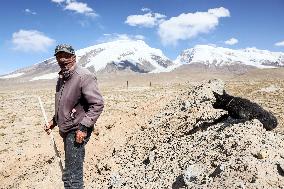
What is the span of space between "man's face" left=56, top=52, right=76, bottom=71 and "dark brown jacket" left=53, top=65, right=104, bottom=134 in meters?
0.11

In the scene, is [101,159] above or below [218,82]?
below

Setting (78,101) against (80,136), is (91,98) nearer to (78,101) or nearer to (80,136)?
(78,101)

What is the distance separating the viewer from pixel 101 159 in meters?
11.5

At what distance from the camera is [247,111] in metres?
9.81

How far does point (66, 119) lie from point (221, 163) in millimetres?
2886

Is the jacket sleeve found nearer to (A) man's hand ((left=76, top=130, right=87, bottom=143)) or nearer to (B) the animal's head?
(A) man's hand ((left=76, top=130, right=87, bottom=143))

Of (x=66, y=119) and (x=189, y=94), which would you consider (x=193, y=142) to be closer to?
(x=66, y=119)

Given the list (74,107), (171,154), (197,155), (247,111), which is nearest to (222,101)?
(247,111)

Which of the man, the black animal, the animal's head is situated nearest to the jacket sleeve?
the man

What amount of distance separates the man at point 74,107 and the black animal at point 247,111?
15.9 feet

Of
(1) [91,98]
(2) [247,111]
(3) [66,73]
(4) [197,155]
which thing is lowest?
(4) [197,155]

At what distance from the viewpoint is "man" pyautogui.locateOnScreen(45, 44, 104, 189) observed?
584 cm

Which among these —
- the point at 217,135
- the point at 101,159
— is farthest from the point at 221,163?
the point at 101,159

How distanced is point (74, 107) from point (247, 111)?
5172 mm
